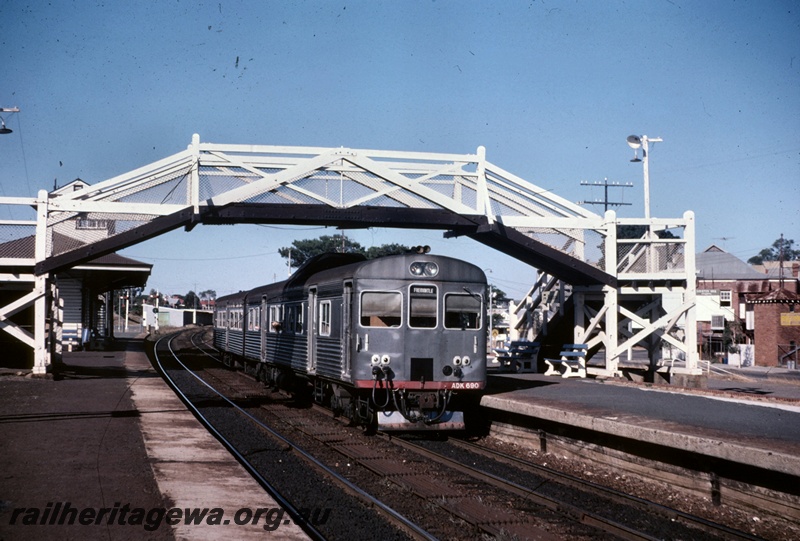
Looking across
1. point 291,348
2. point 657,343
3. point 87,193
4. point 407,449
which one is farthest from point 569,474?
point 87,193

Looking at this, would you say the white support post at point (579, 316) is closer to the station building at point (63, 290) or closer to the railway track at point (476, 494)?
the railway track at point (476, 494)

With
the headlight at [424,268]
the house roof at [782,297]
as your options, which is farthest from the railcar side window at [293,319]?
the house roof at [782,297]

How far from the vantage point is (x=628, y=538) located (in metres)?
7.25

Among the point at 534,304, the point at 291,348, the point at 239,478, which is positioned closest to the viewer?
the point at 239,478

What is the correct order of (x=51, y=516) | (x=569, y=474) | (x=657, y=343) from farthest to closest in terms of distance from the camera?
1. (x=657, y=343)
2. (x=569, y=474)
3. (x=51, y=516)

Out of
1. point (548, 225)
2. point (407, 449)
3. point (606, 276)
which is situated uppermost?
point (548, 225)

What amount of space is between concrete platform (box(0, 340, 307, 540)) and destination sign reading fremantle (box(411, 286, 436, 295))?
4.07 m

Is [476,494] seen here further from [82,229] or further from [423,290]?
[82,229]

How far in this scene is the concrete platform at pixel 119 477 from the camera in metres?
6.87

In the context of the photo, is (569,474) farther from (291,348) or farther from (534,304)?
(534,304)

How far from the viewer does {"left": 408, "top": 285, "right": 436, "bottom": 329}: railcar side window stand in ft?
42.2

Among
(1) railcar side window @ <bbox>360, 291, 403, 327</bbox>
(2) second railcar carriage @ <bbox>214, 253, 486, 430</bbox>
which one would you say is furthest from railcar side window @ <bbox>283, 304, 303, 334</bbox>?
(1) railcar side window @ <bbox>360, 291, 403, 327</bbox>

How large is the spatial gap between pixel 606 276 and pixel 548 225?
1985 millimetres

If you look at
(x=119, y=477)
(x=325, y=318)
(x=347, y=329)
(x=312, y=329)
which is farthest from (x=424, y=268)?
(x=119, y=477)
